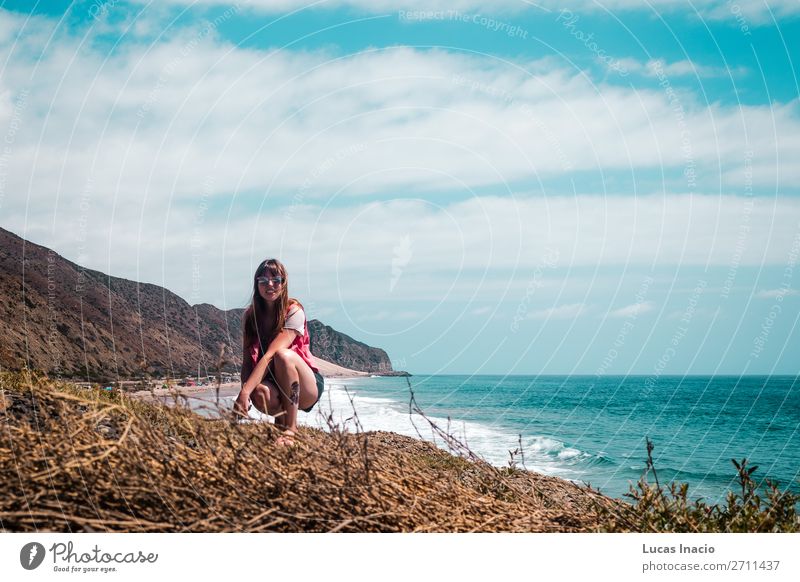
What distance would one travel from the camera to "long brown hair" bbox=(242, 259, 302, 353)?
4.73 m

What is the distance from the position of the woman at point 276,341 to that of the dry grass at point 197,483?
195 centimetres

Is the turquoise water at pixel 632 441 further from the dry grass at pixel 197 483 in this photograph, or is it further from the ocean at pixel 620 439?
the dry grass at pixel 197 483

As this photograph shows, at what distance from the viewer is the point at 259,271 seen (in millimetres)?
4816

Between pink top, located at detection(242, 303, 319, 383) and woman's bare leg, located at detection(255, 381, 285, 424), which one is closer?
woman's bare leg, located at detection(255, 381, 285, 424)

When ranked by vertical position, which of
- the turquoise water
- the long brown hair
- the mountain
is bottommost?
the turquoise water

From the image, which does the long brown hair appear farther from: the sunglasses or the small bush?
the small bush

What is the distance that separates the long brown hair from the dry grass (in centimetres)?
214

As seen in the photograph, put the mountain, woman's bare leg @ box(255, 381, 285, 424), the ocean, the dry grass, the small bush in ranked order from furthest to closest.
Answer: the ocean
the mountain
woman's bare leg @ box(255, 381, 285, 424)
the small bush
the dry grass

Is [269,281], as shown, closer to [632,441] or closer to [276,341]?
[276,341]

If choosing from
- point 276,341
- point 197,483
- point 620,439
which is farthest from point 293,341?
point 620,439

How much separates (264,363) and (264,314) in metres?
0.52

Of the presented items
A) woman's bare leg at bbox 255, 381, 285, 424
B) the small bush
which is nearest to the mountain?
Result: woman's bare leg at bbox 255, 381, 285, 424

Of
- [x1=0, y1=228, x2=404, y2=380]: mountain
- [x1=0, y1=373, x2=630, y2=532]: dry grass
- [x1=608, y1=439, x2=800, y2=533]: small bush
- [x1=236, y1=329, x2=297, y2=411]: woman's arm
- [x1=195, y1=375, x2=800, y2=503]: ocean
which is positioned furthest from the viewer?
[x1=195, y1=375, x2=800, y2=503]: ocean
